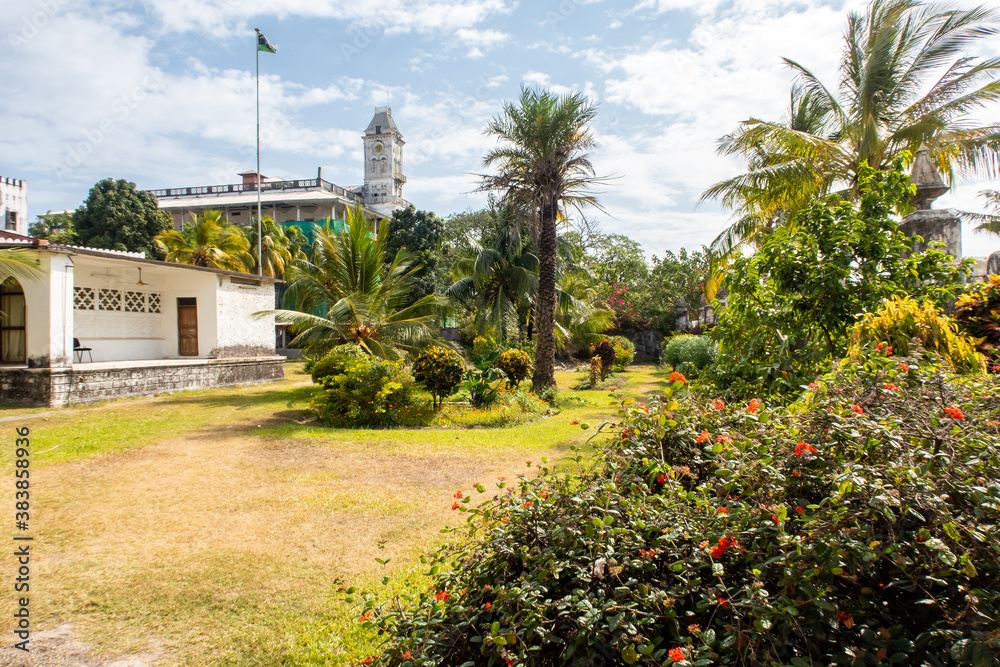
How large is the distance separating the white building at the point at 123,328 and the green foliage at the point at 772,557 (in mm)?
12719

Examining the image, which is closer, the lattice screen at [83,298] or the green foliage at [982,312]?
the green foliage at [982,312]

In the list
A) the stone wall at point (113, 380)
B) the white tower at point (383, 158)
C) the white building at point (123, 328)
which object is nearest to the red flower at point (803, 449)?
the white building at point (123, 328)

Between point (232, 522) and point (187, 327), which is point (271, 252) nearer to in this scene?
point (187, 327)

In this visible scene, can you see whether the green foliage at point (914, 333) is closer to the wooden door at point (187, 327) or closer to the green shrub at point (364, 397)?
the green shrub at point (364, 397)

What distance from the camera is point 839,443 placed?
1970 millimetres

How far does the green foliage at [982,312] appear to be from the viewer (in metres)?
4.78

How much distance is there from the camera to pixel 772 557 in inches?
69.6

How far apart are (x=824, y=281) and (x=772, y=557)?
12.0 ft

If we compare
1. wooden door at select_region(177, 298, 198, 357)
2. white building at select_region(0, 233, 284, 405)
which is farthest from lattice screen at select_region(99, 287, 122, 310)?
wooden door at select_region(177, 298, 198, 357)

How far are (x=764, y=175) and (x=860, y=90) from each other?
2.39 metres

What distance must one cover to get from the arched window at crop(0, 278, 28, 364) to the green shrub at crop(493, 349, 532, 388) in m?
12.0

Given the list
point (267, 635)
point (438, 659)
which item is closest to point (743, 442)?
point (438, 659)

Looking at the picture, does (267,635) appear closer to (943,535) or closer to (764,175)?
(943,535)

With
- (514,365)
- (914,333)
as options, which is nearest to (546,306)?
(514,365)
